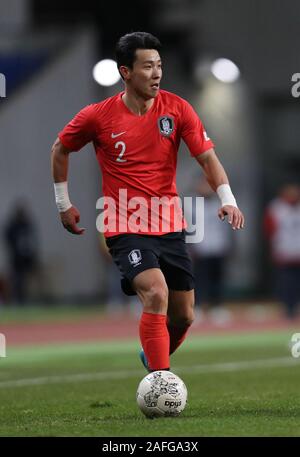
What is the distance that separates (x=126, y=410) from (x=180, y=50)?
2180cm

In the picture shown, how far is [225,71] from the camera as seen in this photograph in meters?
29.5

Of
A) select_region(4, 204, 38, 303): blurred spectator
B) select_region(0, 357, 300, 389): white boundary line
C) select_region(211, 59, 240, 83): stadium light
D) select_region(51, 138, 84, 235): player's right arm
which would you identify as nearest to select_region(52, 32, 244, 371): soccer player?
select_region(51, 138, 84, 235): player's right arm

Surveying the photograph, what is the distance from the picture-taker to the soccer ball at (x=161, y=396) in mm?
8242

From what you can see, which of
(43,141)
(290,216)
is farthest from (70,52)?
(290,216)

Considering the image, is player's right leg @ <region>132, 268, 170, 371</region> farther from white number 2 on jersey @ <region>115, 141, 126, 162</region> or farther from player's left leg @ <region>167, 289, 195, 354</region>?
white number 2 on jersey @ <region>115, 141, 126, 162</region>

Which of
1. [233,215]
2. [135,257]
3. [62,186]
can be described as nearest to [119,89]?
[62,186]

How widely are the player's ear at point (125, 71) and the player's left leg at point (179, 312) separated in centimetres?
156

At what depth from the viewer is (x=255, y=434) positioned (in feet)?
23.8

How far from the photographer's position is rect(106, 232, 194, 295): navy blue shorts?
8.65 meters

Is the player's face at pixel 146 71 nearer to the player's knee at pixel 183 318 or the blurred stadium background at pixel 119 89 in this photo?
the player's knee at pixel 183 318

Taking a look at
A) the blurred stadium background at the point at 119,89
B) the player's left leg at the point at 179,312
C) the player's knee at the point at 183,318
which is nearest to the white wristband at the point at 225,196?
the player's left leg at the point at 179,312

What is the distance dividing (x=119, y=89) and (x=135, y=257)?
20237 mm

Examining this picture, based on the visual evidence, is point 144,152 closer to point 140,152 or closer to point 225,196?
point 140,152
